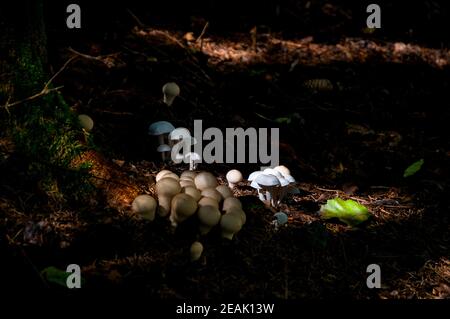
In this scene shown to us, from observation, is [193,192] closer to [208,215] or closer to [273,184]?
[208,215]

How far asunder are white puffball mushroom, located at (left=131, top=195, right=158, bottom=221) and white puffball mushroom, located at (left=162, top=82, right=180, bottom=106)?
5.89ft

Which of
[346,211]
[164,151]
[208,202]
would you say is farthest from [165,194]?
[346,211]

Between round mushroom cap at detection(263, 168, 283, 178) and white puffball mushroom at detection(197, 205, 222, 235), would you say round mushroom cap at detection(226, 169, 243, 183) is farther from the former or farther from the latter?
white puffball mushroom at detection(197, 205, 222, 235)

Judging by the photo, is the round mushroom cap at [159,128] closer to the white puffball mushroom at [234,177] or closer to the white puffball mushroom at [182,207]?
the white puffball mushroom at [234,177]

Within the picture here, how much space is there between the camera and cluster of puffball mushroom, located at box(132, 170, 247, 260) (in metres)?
3.00

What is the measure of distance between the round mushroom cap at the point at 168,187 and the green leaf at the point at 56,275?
0.79 m

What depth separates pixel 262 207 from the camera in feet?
12.4

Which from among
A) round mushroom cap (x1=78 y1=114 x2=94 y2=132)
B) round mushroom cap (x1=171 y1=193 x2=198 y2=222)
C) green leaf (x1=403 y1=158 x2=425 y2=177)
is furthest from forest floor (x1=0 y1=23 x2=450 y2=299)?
round mushroom cap (x1=78 y1=114 x2=94 y2=132)

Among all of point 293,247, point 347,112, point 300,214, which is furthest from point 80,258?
point 347,112

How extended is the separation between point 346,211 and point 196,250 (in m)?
1.41

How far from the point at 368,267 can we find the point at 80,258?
1958mm

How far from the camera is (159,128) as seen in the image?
4.21 metres

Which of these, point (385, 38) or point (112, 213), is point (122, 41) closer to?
point (112, 213)

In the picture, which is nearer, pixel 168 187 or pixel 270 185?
pixel 168 187
